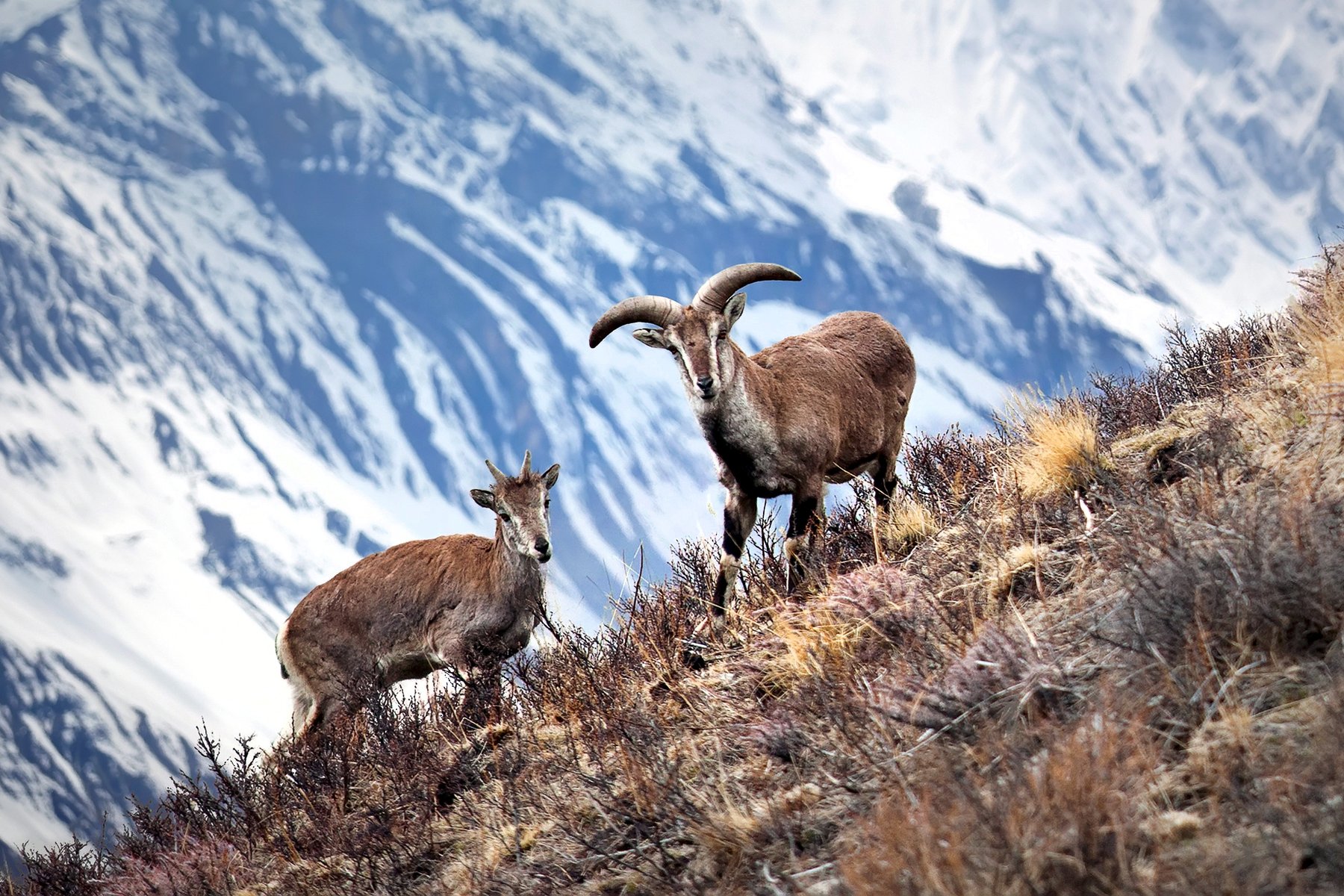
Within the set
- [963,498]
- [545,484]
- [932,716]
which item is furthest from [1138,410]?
[545,484]

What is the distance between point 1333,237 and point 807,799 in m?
7.08

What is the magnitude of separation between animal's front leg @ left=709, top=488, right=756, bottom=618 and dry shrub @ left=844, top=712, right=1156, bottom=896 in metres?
3.98

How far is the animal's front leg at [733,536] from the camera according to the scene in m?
7.92

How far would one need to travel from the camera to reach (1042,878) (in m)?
3.45

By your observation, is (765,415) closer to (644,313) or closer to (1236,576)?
(644,313)

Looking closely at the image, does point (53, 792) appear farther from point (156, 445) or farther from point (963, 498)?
point (963, 498)

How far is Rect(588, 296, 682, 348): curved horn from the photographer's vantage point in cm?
855

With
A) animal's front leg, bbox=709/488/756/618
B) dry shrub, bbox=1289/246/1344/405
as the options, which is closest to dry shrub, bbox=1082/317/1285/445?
dry shrub, bbox=1289/246/1344/405

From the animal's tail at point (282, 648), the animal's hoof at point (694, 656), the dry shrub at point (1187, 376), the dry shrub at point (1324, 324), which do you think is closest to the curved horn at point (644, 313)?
the animal's hoof at point (694, 656)

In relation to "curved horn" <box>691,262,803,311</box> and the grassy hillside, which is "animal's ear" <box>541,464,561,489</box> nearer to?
the grassy hillside

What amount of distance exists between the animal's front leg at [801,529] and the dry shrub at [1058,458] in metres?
1.31

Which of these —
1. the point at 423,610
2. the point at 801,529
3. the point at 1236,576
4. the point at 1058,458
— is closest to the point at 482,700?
the point at 801,529

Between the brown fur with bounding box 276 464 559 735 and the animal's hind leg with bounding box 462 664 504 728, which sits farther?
the brown fur with bounding box 276 464 559 735

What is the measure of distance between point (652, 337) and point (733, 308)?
0.62m
